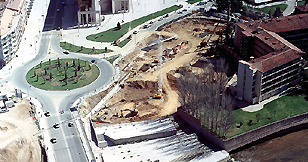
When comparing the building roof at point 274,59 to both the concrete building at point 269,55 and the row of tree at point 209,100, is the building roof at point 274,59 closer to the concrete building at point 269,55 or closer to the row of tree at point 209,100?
the concrete building at point 269,55

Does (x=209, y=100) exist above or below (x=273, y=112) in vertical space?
above

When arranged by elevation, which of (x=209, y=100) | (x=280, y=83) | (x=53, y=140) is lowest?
(x=53, y=140)

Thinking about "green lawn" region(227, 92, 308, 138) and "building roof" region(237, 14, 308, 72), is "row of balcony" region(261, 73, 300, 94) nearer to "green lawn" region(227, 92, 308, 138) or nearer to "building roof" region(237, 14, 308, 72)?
"green lawn" region(227, 92, 308, 138)

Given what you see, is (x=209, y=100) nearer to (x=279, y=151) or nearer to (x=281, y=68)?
(x=279, y=151)

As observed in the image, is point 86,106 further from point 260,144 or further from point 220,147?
point 260,144

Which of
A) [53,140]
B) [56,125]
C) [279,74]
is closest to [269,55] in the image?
[279,74]

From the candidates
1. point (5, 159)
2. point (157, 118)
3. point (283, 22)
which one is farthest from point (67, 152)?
point (283, 22)
